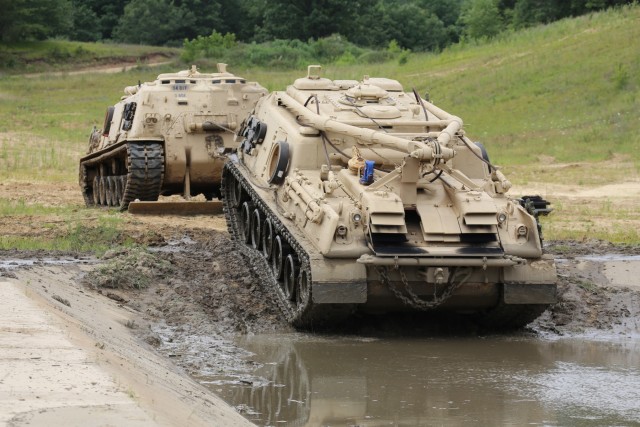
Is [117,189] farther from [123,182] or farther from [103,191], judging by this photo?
[103,191]

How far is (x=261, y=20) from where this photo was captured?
82.3 m

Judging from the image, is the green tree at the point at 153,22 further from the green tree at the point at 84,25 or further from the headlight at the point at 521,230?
the headlight at the point at 521,230

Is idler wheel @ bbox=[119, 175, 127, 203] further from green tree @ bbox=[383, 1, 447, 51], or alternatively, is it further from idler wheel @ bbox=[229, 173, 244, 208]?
green tree @ bbox=[383, 1, 447, 51]

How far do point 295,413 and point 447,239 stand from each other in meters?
3.30

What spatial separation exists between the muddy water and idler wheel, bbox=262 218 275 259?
7.14 ft

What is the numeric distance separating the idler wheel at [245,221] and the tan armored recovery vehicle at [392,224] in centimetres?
148

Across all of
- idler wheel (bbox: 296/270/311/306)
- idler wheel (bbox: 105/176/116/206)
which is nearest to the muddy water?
idler wheel (bbox: 296/270/311/306)

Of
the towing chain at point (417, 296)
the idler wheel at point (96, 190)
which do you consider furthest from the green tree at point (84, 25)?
the towing chain at point (417, 296)

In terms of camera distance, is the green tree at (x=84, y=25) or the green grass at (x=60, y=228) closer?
the green grass at (x=60, y=228)

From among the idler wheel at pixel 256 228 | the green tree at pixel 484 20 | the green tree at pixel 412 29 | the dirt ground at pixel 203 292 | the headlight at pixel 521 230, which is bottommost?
the green tree at pixel 412 29

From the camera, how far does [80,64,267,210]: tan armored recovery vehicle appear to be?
22.4m

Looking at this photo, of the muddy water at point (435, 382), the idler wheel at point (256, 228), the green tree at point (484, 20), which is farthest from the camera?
the green tree at point (484, 20)

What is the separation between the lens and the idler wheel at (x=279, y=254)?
14.6 metres

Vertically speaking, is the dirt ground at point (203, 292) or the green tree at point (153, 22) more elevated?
the dirt ground at point (203, 292)
